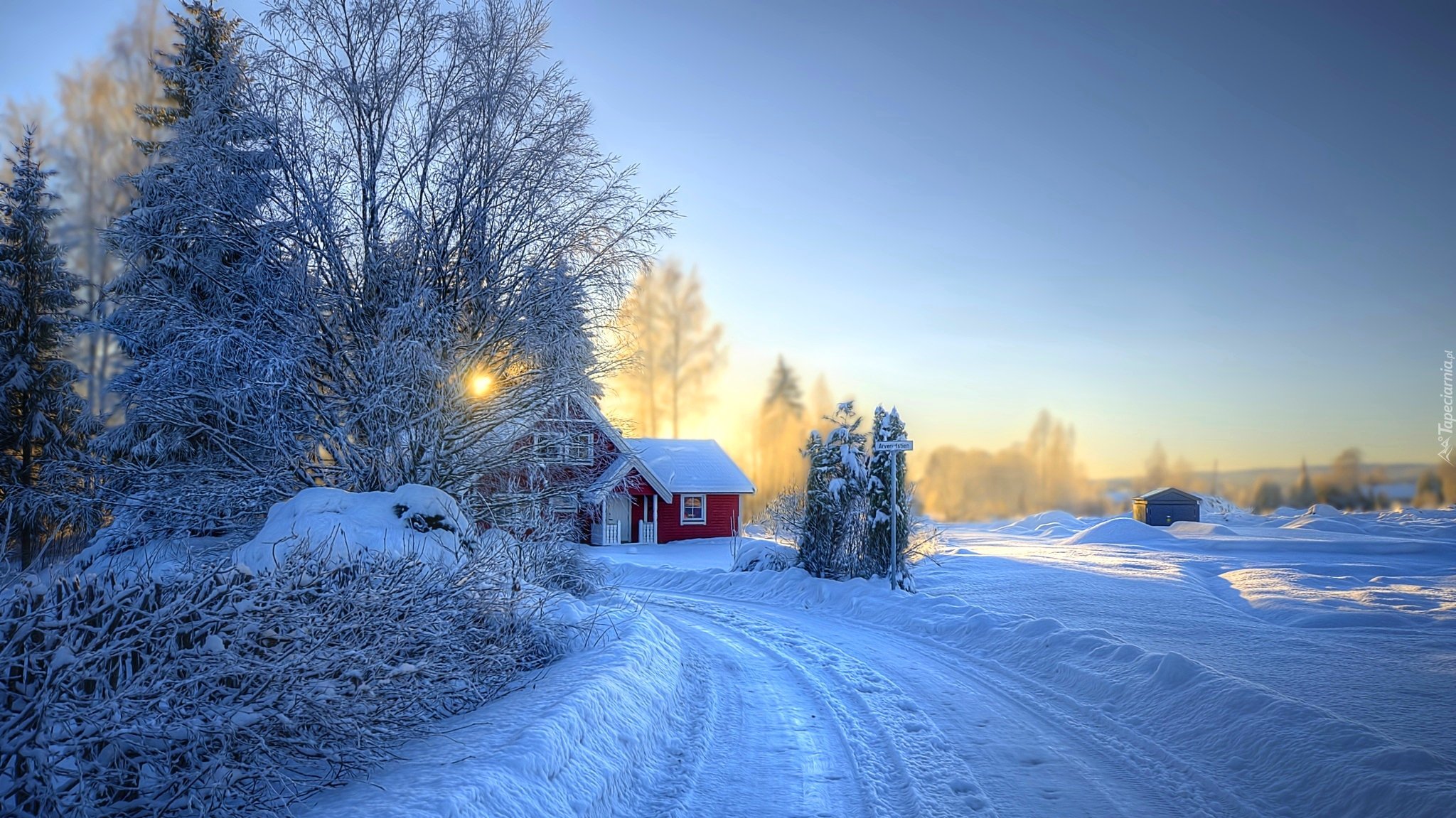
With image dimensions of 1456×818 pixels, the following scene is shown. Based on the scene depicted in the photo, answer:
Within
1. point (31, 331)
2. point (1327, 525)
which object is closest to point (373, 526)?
point (31, 331)

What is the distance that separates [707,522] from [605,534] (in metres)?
4.90

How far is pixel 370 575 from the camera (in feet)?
18.8

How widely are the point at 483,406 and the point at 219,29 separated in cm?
1138

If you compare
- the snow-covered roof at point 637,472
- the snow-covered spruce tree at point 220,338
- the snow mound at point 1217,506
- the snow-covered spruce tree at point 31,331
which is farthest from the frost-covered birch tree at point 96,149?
the snow mound at point 1217,506

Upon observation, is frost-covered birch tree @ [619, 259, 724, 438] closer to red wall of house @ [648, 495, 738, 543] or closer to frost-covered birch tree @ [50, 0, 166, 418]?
red wall of house @ [648, 495, 738, 543]

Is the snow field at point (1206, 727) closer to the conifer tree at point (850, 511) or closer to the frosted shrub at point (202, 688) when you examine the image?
the conifer tree at point (850, 511)

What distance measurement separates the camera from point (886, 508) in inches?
626

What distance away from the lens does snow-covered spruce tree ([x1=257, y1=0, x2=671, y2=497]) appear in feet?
32.4

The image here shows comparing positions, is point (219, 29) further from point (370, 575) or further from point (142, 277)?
point (370, 575)

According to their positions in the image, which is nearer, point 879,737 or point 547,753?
point 547,753

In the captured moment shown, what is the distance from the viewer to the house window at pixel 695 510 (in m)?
31.7

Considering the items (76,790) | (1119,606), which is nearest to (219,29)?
(76,790)

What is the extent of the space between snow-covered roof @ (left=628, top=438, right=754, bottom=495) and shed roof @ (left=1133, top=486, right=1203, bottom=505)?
62.0ft

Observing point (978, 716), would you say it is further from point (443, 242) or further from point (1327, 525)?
point (1327, 525)
